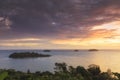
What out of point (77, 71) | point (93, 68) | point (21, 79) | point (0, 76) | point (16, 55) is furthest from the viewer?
point (16, 55)

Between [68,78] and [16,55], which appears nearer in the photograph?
[68,78]

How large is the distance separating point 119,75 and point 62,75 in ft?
23.9

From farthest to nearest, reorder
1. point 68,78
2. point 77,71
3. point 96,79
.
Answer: point 77,71, point 96,79, point 68,78

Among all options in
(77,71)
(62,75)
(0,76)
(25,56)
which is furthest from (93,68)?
(25,56)

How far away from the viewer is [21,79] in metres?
30.1

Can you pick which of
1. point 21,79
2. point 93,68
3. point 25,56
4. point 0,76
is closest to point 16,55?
point 25,56

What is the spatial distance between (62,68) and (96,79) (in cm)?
650

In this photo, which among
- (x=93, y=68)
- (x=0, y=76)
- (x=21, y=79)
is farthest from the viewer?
(x=93, y=68)

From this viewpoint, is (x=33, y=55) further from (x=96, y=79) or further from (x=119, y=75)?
(x=119, y=75)

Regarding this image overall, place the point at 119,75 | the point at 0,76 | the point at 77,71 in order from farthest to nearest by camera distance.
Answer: the point at 77,71
the point at 119,75
the point at 0,76

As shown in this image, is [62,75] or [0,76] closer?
[0,76]

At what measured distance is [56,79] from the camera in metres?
26.3

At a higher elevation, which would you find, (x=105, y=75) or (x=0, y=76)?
(x=0, y=76)

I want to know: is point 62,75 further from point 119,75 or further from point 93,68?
point 93,68
